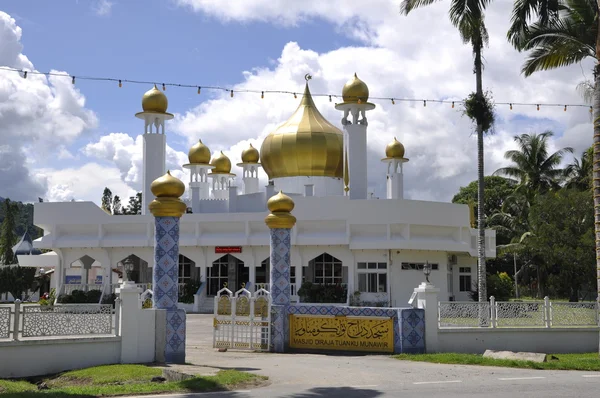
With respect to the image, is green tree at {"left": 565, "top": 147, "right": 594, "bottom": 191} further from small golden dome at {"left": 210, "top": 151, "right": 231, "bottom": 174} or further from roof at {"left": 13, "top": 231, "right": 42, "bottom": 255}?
roof at {"left": 13, "top": 231, "right": 42, "bottom": 255}

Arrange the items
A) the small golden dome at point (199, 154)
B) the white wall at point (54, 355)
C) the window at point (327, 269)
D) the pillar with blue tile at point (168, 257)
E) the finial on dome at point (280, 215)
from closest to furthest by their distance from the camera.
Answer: the white wall at point (54, 355) < the pillar with blue tile at point (168, 257) < the finial on dome at point (280, 215) < the window at point (327, 269) < the small golden dome at point (199, 154)

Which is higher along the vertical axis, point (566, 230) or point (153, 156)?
point (153, 156)

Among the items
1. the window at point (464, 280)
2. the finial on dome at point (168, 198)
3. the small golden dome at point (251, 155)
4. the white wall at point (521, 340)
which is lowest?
the white wall at point (521, 340)

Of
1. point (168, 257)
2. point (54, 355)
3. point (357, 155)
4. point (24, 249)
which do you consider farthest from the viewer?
point (24, 249)

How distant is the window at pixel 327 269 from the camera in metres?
33.5

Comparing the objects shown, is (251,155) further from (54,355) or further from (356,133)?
(54,355)

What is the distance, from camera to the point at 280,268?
17938mm

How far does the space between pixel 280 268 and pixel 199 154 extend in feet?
82.7

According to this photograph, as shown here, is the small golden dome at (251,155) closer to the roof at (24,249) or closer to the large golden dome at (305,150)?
the large golden dome at (305,150)

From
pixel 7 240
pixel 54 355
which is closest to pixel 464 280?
pixel 54 355

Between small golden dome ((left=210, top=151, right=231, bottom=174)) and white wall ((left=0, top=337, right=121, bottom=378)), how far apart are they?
105 ft

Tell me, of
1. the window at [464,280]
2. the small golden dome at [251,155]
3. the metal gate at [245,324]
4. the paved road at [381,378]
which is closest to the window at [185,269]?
the small golden dome at [251,155]

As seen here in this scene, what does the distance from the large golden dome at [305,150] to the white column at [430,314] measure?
71.0ft

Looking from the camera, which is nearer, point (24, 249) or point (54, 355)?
point (54, 355)
